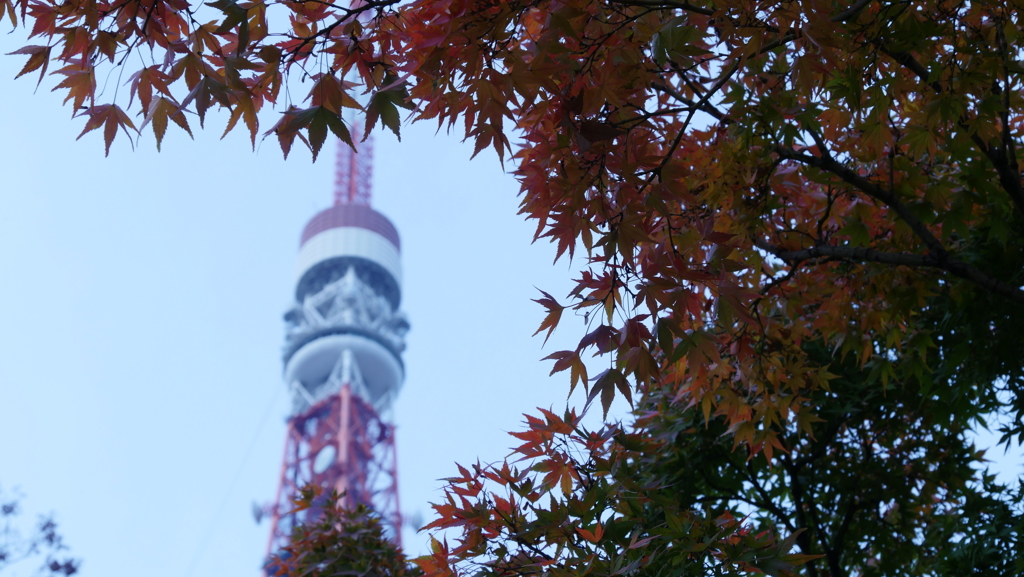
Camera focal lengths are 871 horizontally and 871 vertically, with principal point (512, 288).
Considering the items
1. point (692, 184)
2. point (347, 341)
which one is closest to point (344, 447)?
point (347, 341)

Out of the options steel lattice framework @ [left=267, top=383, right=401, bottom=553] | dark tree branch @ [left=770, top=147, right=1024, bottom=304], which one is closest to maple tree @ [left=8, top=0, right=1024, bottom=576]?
dark tree branch @ [left=770, top=147, right=1024, bottom=304]

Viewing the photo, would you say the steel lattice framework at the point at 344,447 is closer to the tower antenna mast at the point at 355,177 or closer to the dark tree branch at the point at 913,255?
the tower antenna mast at the point at 355,177

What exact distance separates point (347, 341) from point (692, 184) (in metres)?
46.2

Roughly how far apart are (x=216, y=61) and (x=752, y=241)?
8.05ft

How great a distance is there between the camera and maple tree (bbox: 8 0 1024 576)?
8.90 feet

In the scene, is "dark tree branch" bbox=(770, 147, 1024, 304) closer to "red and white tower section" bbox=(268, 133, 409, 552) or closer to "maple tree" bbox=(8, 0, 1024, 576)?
"maple tree" bbox=(8, 0, 1024, 576)

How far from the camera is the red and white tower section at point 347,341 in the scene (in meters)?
44.0

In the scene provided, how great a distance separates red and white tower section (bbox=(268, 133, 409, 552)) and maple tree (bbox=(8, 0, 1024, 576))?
3912cm

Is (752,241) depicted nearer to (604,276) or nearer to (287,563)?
(604,276)

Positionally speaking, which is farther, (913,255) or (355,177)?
(355,177)

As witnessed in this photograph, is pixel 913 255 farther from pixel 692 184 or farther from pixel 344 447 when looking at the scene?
pixel 344 447

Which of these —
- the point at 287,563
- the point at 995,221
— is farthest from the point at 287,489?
the point at 995,221

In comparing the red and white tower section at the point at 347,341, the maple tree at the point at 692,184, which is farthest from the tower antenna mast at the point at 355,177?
the maple tree at the point at 692,184

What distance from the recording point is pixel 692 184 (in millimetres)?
4094
